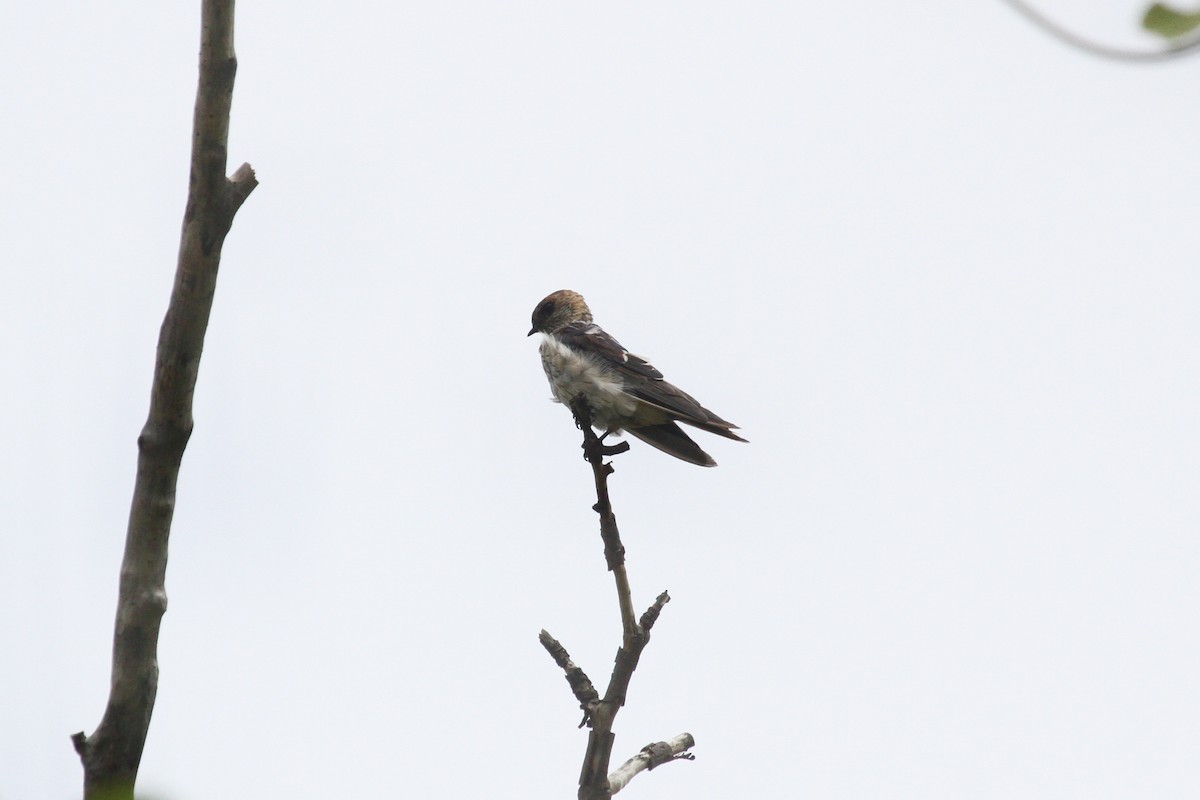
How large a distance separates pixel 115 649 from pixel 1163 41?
253 cm

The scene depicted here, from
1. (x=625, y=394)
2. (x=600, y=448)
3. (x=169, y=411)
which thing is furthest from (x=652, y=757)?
(x=625, y=394)

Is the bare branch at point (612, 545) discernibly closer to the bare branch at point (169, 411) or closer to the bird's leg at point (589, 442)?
the bird's leg at point (589, 442)

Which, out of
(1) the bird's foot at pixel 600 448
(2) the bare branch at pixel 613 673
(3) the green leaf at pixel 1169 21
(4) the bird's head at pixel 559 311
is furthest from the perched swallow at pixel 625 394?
(3) the green leaf at pixel 1169 21

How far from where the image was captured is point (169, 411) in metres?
2.93

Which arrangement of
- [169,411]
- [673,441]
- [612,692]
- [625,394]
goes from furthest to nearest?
[673,441] < [625,394] < [612,692] < [169,411]

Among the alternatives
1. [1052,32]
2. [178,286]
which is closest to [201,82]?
[178,286]

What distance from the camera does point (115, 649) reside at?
2861mm

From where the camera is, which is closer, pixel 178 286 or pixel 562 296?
pixel 178 286

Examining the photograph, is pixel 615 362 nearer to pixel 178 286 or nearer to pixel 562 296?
pixel 562 296

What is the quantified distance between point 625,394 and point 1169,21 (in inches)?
240

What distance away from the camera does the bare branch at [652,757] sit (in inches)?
175

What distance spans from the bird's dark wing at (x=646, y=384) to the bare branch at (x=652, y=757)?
2769 millimetres

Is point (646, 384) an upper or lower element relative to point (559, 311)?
lower

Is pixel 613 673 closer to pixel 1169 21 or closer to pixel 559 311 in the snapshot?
pixel 1169 21
